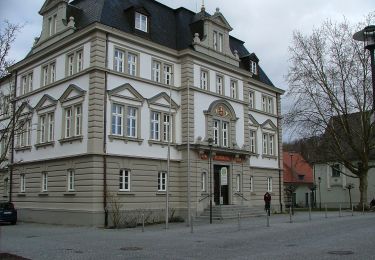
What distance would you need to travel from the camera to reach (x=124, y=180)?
29.9 meters

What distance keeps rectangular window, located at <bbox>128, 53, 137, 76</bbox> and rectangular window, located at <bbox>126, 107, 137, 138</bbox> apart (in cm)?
238

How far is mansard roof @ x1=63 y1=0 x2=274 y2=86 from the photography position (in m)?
31.6

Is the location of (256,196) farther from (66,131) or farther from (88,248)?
(88,248)

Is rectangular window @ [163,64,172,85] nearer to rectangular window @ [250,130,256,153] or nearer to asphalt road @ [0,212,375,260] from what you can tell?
rectangular window @ [250,130,256,153]

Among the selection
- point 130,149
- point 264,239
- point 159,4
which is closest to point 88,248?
point 264,239

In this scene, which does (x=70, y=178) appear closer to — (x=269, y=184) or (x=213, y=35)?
(x=213, y=35)

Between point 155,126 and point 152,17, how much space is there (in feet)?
27.7

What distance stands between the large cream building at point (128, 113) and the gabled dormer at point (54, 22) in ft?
0.28

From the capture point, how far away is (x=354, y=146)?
46.8m

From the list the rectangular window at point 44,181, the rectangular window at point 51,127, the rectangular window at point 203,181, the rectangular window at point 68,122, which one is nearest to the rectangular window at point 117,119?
the rectangular window at point 68,122

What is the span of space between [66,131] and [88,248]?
1506 cm

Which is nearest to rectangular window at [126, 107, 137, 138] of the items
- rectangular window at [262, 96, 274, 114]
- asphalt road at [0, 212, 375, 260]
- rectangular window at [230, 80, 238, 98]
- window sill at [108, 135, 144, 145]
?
window sill at [108, 135, 144, 145]

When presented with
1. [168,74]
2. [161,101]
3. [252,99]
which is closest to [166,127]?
[161,101]

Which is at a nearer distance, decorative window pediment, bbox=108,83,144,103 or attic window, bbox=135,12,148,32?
decorative window pediment, bbox=108,83,144,103
